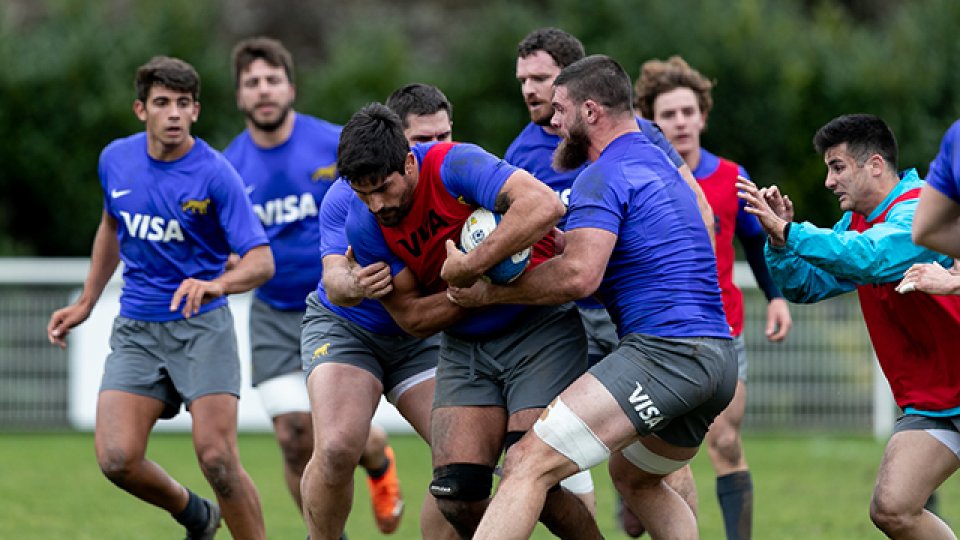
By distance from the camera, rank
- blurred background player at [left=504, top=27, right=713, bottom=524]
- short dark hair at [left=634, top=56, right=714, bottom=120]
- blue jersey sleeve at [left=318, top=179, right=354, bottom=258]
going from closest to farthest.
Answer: blue jersey sleeve at [left=318, top=179, right=354, bottom=258] < blurred background player at [left=504, top=27, right=713, bottom=524] < short dark hair at [left=634, top=56, right=714, bottom=120]

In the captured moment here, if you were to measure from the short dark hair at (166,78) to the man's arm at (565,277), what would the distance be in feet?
8.28

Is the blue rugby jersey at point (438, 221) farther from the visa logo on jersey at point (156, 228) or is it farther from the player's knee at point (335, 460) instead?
the visa logo on jersey at point (156, 228)

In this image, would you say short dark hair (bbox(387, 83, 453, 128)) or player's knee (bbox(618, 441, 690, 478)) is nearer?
player's knee (bbox(618, 441, 690, 478))

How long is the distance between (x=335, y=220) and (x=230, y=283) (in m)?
0.85

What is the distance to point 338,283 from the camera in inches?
257

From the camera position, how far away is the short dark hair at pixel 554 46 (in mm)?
7645

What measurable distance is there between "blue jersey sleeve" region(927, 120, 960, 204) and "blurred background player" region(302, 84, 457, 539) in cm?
247

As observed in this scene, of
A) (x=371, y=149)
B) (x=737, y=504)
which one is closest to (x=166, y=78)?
(x=371, y=149)

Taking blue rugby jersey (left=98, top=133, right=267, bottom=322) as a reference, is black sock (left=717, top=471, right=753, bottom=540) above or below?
below

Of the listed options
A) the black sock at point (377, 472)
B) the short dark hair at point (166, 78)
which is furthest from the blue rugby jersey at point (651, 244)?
the black sock at point (377, 472)

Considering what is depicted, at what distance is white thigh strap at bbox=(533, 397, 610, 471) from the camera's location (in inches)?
231

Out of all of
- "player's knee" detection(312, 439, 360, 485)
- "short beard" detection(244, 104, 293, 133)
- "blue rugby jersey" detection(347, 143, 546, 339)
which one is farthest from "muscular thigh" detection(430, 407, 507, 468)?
"short beard" detection(244, 104, 293, 133)

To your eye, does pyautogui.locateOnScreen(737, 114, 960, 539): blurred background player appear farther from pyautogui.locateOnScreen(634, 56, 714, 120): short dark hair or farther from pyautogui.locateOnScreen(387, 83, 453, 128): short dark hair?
pyautogui.locateOnScreen(634, 56, 714, 120): short dark hair

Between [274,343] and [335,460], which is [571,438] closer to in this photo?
[335,460]
